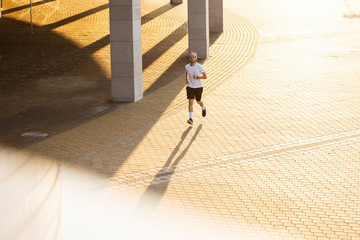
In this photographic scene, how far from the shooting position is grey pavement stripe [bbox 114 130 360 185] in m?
13.5

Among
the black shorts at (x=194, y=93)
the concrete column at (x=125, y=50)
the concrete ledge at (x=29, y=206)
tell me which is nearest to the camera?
the concrete ledge at (x=29, y=206)

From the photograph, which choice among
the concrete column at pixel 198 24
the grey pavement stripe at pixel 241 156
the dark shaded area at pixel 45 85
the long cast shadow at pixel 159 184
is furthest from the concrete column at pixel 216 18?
the long cast shadow at pixel 159 184

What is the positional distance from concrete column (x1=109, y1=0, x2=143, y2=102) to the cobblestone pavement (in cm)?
61

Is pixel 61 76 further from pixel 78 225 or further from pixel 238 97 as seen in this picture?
pixel 78 225

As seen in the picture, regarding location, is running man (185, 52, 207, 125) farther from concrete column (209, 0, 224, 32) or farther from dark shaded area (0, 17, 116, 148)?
concrete column (209, 0, 224, 32)

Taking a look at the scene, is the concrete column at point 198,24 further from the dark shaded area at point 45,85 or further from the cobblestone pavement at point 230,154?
the dark shaded area at point 45,85

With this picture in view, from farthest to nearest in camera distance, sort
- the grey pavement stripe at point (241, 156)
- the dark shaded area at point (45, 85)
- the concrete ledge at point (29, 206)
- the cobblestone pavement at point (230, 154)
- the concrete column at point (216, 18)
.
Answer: the concrete column at point (216, 18)
the dark shaded area at point (45, 85)
the grey pavement stripe at point (241, 156)
the cobblestone pavement at point (230, 154)
the concrete ledge at point (29, 206)

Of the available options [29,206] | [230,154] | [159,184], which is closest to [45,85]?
[230,154]

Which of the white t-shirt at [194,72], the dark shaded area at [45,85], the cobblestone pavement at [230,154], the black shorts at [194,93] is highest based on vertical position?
the white t-shirt at [194,72]

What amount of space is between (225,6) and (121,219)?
2947cm

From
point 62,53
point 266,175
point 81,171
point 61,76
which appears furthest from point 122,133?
Result: point 62,53

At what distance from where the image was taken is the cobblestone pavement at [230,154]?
11359mm

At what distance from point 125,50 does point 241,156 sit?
672cm

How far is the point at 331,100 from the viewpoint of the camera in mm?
19844
